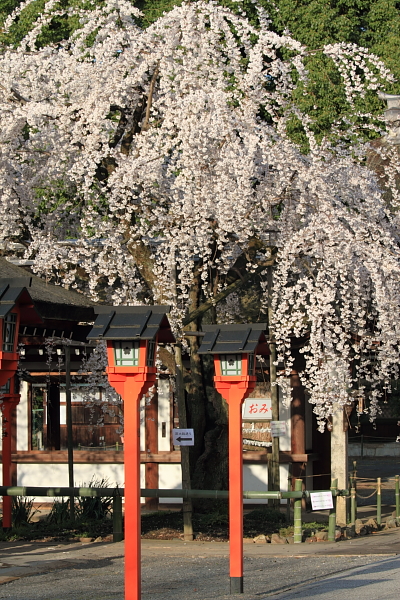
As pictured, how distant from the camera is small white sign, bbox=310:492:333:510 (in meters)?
13.0

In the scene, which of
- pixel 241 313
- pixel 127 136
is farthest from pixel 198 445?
pixel 127 136

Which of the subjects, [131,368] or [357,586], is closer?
[131,368]

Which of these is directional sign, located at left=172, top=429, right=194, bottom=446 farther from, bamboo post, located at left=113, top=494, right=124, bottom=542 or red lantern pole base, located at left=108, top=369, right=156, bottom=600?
red lantern pole base, located at left=108, top=369, right=156, bottom=600

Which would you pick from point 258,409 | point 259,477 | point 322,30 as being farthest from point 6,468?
point 322,30

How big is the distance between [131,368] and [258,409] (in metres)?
9.77

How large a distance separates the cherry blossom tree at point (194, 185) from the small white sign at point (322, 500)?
52.1 inches

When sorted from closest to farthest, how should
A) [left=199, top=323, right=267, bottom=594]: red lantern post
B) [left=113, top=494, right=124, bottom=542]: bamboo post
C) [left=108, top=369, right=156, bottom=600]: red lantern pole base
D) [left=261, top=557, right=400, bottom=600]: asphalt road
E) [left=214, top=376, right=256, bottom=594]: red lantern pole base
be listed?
[left=108, top=369, right=156, bottom=600]: red lantern pole base → [left=261, top=557, right=400, bottom=600]: asphalt road → [left=214, top=376, right=256, bottom=594]: red lantern pole base → [left=199, top=323, right=267, bottom=594]: red lantern post → [left=113, top=494, right=124, bottom=542]: bamboo post

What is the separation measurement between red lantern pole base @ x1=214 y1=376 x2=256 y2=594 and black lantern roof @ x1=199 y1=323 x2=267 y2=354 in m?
0.36

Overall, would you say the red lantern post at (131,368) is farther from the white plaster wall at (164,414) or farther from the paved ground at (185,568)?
the white plaster wall at (164,414)

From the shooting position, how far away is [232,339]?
909cm

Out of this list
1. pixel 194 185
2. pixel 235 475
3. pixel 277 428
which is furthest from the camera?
pixel 277 428

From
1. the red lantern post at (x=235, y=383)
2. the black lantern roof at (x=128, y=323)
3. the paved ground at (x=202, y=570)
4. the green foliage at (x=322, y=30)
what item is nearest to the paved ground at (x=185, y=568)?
the paved ground at (x=202, y=570)

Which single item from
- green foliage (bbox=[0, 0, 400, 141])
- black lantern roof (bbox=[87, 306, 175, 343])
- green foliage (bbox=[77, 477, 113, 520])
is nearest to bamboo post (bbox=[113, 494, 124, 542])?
green foliage (bbox=[77, 477, 113, 520])

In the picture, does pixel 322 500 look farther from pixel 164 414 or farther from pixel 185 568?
pixel 164 414
